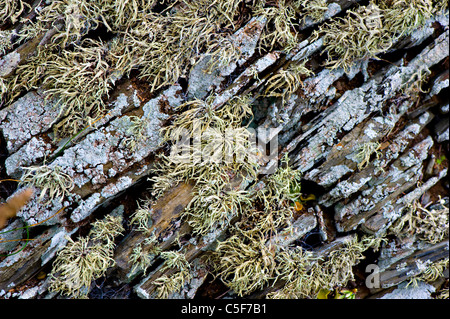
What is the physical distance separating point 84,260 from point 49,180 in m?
1.06

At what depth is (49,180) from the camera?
3586 millimetres

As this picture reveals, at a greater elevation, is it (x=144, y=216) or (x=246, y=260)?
(x=144, y=216)

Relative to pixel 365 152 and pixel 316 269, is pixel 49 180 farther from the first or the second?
pixel 365 152

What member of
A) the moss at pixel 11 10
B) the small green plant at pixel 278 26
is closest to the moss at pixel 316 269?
the small green plant at pixel 278 26

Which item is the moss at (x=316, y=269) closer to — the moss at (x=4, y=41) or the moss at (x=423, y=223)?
the moss at (x=423, y=223)

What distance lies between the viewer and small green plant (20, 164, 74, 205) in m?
3.55

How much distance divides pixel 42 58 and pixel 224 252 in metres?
3.35

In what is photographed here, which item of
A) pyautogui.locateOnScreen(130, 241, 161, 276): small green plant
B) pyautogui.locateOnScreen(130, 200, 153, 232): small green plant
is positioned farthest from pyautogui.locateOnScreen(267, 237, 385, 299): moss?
pyautogui.locateOnScreen(130, 200, 153, 232): small green plant

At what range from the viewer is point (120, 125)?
3762 mm

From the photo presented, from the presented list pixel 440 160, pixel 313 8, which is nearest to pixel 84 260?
pixel 313 8

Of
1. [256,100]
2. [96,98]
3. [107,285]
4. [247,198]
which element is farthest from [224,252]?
[96,98]

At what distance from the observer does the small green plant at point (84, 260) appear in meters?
3.68

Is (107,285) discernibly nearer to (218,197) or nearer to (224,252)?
(224,252)

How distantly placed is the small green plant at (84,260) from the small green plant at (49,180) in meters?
0.58
